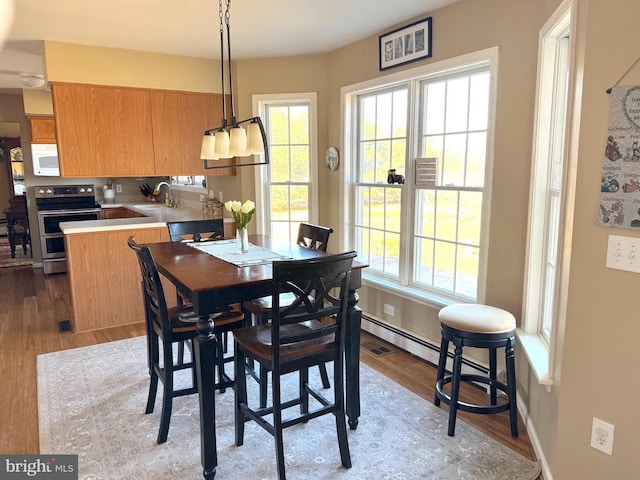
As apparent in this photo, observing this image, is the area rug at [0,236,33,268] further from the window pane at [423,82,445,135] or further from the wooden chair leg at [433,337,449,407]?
the wooden chair leg at [433,337,449,407]

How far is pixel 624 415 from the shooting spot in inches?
66.1

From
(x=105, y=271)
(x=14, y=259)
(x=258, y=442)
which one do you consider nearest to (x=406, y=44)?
(x=258, y=442)

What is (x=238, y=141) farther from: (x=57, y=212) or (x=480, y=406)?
(x=57, y=212)

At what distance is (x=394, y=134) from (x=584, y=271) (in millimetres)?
2123

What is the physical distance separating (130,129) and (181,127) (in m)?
0.48

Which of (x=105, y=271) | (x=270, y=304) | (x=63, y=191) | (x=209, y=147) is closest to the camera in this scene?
(x=209, y=147)

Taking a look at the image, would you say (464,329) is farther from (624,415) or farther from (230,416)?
(230,416)

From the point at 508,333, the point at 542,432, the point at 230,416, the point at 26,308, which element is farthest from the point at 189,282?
the point at 26,308

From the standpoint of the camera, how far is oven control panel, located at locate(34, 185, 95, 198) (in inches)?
247

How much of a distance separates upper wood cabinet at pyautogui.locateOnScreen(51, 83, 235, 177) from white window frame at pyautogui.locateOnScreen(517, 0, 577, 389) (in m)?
3.03

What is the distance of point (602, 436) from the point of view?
174 centimetres

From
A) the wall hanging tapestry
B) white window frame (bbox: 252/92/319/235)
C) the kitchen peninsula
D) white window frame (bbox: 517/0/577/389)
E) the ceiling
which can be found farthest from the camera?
white window frame (bbox: 252/92/319/235)

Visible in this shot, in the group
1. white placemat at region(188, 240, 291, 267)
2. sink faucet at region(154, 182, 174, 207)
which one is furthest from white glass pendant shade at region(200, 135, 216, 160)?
sink faucet at region(154, 182, 174, 207)

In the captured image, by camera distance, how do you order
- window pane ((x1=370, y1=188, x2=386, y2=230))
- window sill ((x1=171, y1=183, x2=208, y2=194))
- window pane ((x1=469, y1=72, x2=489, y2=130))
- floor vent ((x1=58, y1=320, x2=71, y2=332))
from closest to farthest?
1. window pane ((x1=469, y1=72, x2=489, y2=130))
2. window pane ((x1=370, y1=188, x2=386, y2=230))
3. floor vent ((x1=58, y1=320, x2=71, y2=332))
4. window sill ((x1=171, y1=183, x2=208, y2=194))
